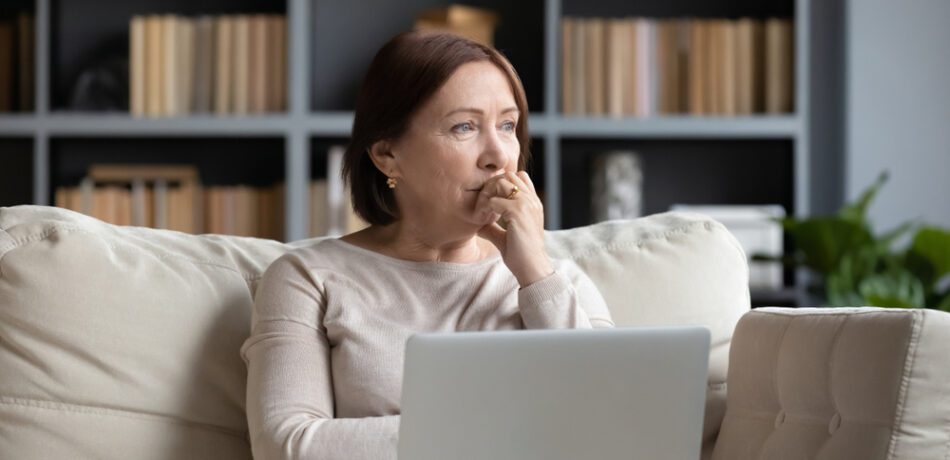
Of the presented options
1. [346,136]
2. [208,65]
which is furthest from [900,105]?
[208,65]

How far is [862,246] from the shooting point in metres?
3.72

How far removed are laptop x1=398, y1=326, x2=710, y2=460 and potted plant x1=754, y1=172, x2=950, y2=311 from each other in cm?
258

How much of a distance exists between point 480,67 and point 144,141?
2.61 metres

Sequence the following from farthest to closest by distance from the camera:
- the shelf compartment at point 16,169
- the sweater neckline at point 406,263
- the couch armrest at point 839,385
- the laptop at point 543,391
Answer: the shelf compartment at point 16,169
the sweater neckline at point 406,263
the couch armrest at point 839,385
the laptop at point 543,391

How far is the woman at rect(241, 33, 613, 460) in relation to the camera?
1.67 meters

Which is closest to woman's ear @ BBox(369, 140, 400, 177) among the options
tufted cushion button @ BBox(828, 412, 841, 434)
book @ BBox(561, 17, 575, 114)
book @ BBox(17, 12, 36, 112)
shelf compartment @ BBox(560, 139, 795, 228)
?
tufted cushion button @ BBox(828, 412, 841, 434)

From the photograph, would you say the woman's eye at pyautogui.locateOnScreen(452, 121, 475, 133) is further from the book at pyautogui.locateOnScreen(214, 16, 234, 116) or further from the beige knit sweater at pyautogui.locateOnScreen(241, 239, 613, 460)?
the book at pyautogui.locateOnScreen(214, 16, 234, 116)

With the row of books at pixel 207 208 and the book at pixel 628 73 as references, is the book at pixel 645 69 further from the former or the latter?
the row of books at pixel 207 208

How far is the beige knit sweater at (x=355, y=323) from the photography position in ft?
5.05

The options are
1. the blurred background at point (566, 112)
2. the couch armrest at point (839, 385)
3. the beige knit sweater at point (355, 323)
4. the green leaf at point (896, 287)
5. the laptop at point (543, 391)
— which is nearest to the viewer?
the laptop at point (543, 391)

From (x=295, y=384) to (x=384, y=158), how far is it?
1.33ft

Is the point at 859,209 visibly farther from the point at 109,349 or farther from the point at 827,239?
the point at 109,349

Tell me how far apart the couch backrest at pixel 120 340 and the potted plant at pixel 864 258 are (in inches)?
76.2

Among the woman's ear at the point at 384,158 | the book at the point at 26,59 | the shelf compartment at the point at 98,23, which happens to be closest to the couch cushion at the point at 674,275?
the woman's ear at the point at 384,158
